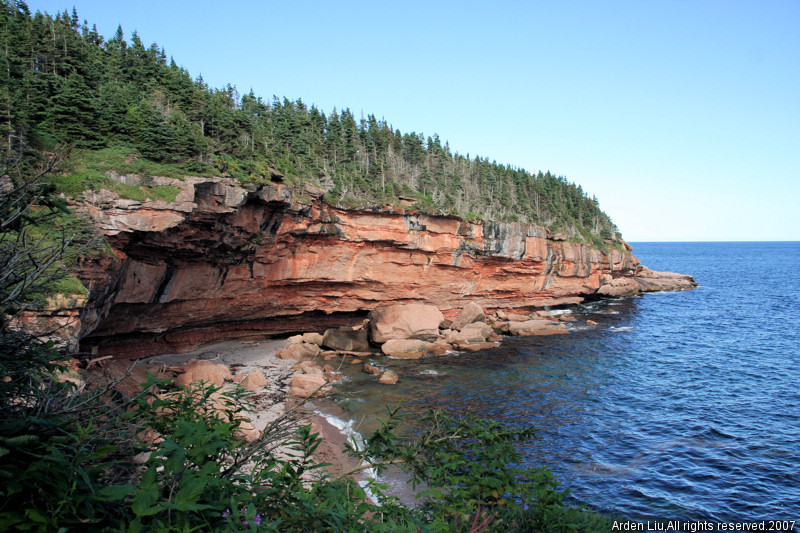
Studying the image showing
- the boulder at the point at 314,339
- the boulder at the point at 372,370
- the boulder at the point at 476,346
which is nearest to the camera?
the boulder at the point at 372,370

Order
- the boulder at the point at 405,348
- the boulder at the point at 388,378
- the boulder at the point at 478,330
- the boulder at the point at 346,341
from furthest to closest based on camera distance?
the boulder at the point at 478,330 → the boulder at the point at 346,341 → the boulder at the point at 405,348 → the boulder at the point at 388,378

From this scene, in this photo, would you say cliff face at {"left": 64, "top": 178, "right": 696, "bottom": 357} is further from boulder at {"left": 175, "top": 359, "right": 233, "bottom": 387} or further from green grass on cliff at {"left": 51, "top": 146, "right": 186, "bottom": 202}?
boulder at {"left": 175, "top": 359, "right": 233, "bottom": 387}

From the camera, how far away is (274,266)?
92.7 ft

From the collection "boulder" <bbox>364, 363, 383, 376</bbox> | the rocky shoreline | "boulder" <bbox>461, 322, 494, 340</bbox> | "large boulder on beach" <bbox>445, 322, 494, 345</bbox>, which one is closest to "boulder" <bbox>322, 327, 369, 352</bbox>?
the rocky shoreline

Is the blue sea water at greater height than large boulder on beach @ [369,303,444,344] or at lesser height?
lesser

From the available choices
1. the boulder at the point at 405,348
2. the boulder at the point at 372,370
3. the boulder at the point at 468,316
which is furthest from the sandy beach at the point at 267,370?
the boulder at the point at 468,316

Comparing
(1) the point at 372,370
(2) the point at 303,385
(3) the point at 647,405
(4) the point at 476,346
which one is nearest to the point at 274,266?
(1) the point at 372,370

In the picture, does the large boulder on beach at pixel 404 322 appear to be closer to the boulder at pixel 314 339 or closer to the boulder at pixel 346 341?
the boulder at pixel 346 341

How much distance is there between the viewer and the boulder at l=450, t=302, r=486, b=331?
36.2 meters

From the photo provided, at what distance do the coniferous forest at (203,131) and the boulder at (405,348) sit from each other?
33.3ft

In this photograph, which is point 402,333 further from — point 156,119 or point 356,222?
point 156,119

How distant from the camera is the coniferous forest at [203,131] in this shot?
Answer: 1944cm

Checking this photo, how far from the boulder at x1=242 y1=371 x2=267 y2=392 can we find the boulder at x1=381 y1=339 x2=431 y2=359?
32.6 feet

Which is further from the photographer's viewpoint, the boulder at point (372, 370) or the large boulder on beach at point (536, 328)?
the large boulder on beach at point (536, 328)
